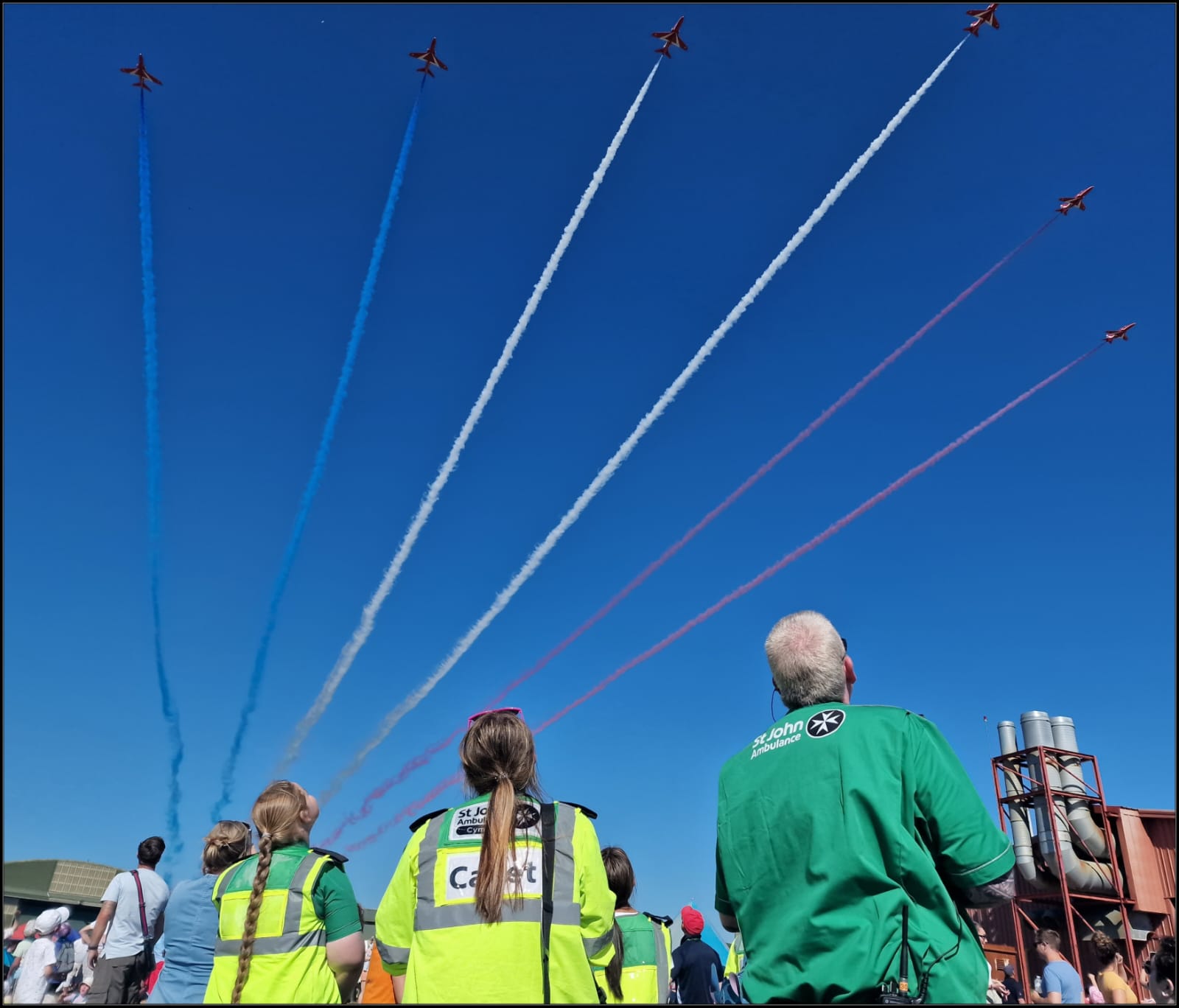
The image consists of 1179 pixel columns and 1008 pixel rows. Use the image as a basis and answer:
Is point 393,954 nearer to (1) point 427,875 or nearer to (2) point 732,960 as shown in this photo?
(1) point 427,875

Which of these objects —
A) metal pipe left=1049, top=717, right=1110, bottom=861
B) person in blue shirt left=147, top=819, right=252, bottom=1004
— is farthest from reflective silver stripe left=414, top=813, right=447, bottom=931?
metal pipe left=1049, top=717, right=1110, bottom=861

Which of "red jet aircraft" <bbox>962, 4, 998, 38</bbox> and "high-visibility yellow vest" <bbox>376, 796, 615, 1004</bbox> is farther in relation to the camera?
"red jet aircraft" <bbox>962, 4, 998, 38</bbox>

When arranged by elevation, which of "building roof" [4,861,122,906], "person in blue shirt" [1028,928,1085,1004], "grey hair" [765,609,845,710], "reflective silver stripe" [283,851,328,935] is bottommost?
"person in blue shirt" [1028,928,1085,1004]

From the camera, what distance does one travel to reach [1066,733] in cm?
2644

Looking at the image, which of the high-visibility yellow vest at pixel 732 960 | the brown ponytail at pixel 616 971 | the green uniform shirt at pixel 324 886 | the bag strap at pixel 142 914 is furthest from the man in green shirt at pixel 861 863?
the bag strap at pixel 142 914

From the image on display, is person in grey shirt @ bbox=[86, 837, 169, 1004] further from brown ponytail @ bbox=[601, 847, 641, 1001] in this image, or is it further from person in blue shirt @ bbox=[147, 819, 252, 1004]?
brown ponytail @ bbox=[601, 847, 641, 1001]

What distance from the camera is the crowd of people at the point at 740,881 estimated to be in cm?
310

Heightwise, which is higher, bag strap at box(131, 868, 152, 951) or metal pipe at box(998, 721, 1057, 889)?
metal pipe at box(998, 721, 1057, 889)

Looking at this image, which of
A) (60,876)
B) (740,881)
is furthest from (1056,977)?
(60,876)

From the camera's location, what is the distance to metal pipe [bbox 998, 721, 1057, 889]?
2423cm

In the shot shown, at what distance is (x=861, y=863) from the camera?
3.09 meters

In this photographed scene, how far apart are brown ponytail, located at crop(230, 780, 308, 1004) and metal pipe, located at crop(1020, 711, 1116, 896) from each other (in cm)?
2443

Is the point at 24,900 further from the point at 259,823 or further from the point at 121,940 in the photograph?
the point at 259,823

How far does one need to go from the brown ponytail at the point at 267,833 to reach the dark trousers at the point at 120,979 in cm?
510
